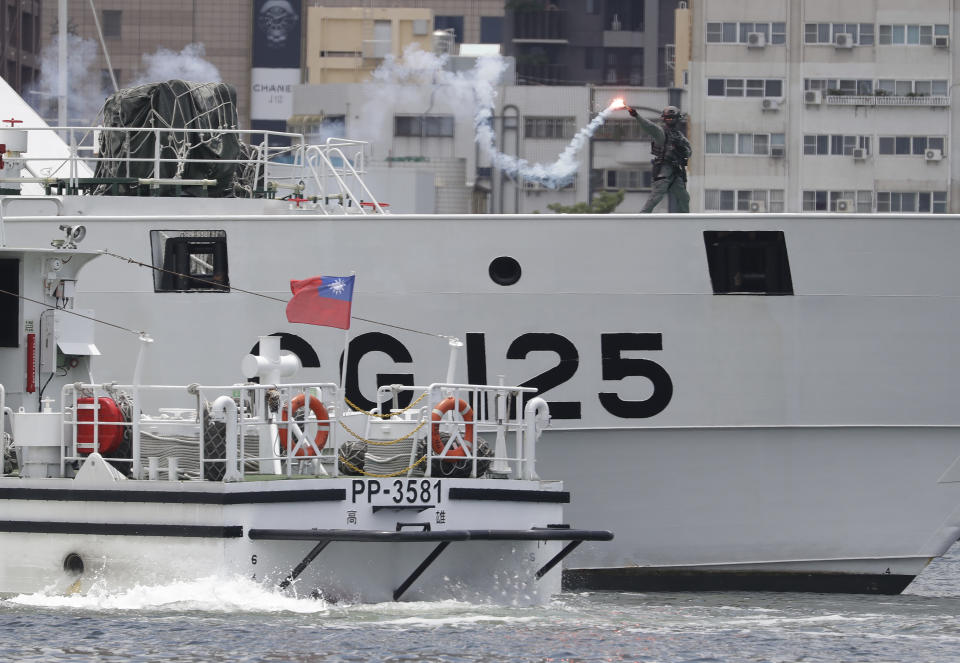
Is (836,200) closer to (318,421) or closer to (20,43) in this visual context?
(20,43)

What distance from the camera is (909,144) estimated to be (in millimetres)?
60938

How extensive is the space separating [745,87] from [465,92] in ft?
42.5

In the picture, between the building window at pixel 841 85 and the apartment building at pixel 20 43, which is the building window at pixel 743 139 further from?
the apartment building at pixel 20 43

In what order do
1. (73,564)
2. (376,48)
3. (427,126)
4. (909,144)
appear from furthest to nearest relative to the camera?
1. (376,48)
2. (427,126)
3. (909,144)
4. (73,564)

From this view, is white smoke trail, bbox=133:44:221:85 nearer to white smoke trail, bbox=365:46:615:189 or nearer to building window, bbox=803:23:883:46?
white smoke trail, bbox=365:46:615:189

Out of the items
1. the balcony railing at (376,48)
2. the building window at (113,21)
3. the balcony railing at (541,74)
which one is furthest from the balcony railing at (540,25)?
the building window at (113,21)

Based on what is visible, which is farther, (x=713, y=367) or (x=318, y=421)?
(x=713, y=367)

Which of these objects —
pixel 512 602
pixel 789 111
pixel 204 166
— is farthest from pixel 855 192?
pixel 512 602

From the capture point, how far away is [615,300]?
21688mm

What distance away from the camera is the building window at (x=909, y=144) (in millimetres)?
60844

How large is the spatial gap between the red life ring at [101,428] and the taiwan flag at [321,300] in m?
1.91

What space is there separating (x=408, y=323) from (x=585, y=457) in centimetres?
253

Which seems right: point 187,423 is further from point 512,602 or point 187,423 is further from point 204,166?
point 204,166

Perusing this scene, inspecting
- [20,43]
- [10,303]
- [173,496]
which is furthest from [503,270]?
[20,43]
